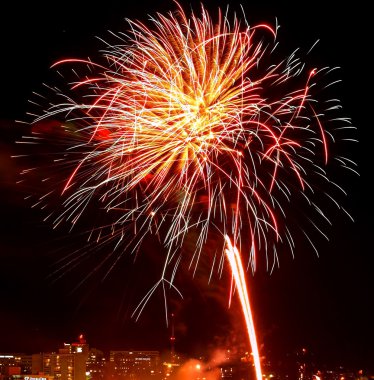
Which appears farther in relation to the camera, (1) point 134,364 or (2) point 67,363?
(2) point 67,363

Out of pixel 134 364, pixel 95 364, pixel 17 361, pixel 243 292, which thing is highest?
pixel 17 361

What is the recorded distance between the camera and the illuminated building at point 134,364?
3284 cm

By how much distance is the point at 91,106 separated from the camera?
7.66 metres

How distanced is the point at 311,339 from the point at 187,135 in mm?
6034

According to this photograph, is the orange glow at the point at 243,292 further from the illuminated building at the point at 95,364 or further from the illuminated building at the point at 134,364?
the illuminated building at the point at 95,364

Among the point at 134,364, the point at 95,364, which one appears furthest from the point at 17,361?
the point at 134,364

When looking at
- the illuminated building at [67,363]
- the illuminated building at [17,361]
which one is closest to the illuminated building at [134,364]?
the illuminated building at [67,363]

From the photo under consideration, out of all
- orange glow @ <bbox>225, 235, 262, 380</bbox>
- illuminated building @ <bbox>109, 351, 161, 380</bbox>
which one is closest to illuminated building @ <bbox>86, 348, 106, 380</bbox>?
illuminated building @ <bbox>109, 351, 161, 380</bbox>

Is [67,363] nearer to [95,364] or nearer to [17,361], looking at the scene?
[95,364]

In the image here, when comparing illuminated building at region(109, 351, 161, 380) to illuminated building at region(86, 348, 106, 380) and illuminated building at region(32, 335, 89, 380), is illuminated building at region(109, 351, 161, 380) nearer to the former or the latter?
illuminated building at region(86, 348, 106, 380)

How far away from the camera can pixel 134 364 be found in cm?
3878

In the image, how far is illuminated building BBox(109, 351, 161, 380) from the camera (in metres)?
32.8

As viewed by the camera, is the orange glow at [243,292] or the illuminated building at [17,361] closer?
the orange glow at [243,292]

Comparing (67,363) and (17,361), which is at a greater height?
(17,361)
